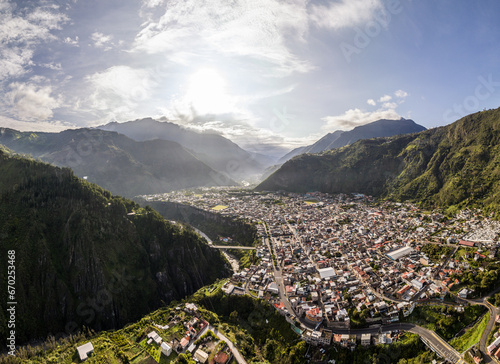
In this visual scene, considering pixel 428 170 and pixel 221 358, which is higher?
pixel 428 170

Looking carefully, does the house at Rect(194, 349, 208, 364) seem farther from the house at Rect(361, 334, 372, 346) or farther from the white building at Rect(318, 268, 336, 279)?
the white building at Rect(318, 268, 336, 279)

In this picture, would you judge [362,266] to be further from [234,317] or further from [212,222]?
[212,222]

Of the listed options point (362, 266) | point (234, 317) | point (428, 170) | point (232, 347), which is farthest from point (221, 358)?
point (428, 170)

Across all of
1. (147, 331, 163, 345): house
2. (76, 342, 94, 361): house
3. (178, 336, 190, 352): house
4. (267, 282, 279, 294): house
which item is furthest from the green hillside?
(76, 342, 94, 361): house

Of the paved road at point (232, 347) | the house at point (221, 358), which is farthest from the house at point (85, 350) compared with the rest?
the house at point (221, 358)

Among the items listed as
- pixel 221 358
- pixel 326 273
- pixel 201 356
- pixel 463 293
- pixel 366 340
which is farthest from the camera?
pixel 326 273

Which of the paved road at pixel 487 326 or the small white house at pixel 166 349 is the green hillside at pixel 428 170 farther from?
the small white house at pixel 166 349

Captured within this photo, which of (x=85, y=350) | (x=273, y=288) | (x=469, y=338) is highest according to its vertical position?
(x=469, y=338)
